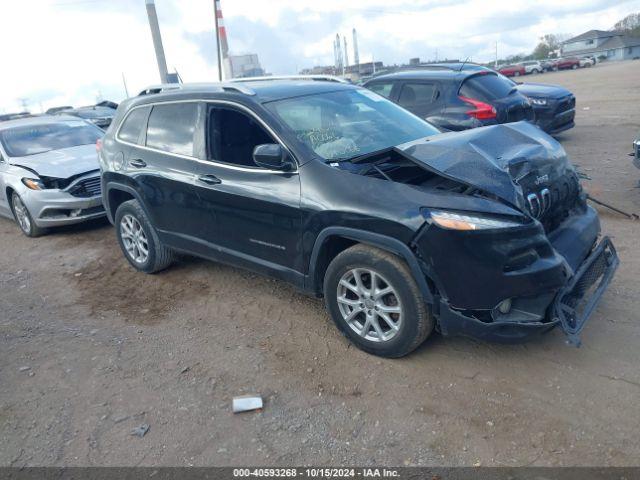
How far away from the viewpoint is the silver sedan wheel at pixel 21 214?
7508 mm

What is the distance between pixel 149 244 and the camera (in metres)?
5.43

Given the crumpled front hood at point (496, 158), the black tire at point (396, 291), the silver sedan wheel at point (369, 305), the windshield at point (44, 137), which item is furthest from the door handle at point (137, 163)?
the windshield at point (44, 137)

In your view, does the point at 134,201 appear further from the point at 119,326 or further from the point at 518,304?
the point at 518,304

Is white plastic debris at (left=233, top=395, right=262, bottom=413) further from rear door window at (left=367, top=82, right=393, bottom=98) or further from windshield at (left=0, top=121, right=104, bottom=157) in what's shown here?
rear door window at (left=367, top=82, right=393, bottom=98)

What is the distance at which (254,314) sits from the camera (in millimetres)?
4586

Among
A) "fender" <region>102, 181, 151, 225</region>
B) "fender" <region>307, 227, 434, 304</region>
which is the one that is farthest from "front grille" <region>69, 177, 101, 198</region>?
"fender" <region>307, 227, 434, 304</region>

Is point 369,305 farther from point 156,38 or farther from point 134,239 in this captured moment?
point 156,38

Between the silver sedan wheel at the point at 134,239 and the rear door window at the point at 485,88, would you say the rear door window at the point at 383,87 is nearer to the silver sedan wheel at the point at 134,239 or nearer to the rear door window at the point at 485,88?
the rear door window at the point at 485,88

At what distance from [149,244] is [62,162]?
10.2 feet

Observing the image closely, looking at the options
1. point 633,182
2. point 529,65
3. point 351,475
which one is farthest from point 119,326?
point 529,65

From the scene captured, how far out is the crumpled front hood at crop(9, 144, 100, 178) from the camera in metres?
Result: 7.35

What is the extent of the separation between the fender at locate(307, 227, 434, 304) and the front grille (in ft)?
15.7

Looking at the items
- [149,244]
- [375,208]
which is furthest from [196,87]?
[375,208]

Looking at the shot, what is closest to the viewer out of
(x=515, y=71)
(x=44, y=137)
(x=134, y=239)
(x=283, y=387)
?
(x=283, y=387)
